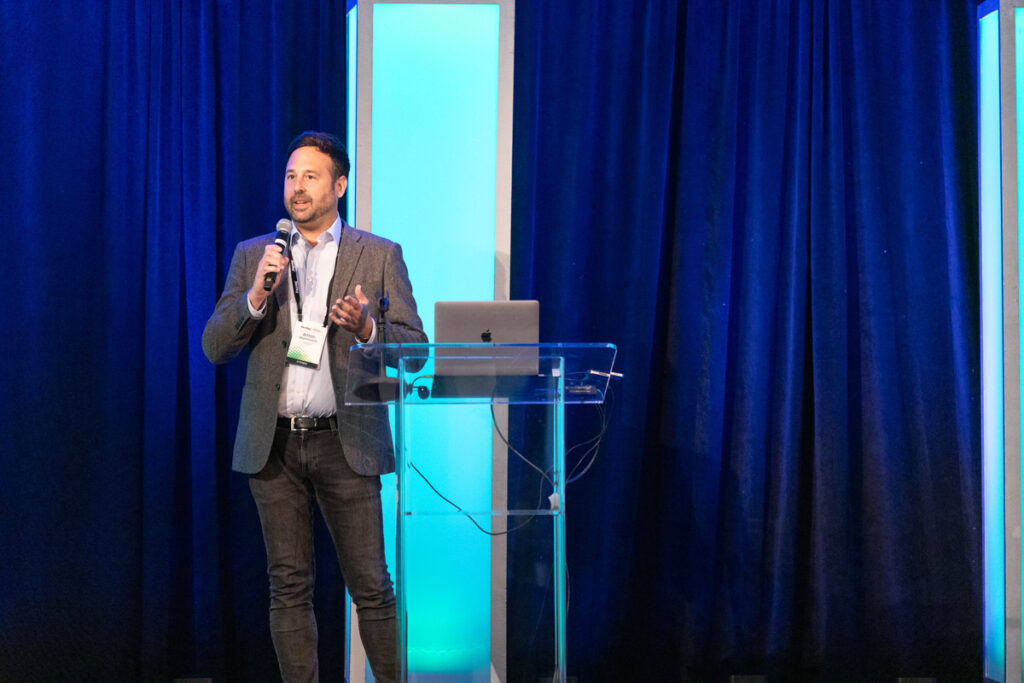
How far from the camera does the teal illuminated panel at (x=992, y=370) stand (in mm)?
3670

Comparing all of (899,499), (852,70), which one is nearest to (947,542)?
(899,499)

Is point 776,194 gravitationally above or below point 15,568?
above

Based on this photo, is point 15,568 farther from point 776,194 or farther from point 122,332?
point 776,194

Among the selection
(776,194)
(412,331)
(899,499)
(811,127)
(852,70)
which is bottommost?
(899,499)

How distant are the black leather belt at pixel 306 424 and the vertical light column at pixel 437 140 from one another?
745 millimetres

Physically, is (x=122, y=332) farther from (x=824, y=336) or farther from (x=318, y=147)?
(x=824, y=336)

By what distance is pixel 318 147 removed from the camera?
3.03 meters

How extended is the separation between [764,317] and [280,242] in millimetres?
1989

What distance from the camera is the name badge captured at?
2.79m

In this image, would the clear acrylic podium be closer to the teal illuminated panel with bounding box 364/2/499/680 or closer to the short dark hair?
the short dark hair

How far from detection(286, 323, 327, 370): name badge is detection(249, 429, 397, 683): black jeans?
226mm

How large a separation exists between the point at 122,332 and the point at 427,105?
1487 millimetres

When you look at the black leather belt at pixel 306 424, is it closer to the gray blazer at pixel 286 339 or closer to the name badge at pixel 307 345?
the gray blazer at pixel 286 339

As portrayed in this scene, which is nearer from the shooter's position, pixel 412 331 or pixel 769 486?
pixel 412 331
